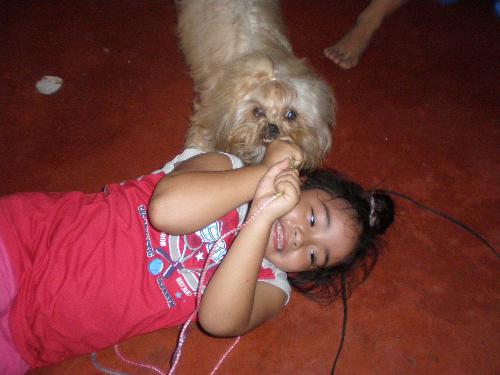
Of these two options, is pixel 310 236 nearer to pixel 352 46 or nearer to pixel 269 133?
pixel 269 133

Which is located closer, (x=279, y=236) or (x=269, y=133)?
(x=279, y=236)

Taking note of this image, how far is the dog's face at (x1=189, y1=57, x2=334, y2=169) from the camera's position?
1.57 metres

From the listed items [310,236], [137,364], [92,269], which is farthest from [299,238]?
[137,364]

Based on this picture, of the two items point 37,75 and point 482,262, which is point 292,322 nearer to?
point 482,262

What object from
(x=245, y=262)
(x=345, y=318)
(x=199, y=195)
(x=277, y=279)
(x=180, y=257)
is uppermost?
(x=199, y=195)

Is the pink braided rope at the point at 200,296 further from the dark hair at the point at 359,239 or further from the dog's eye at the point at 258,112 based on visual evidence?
the dog's eye at the point at 258,112

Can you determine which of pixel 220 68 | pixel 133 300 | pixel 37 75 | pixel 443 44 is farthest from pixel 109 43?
pixel 443 44

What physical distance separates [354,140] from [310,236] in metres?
0.96

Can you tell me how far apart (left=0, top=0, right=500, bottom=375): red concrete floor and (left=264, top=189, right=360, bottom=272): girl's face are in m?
0.39

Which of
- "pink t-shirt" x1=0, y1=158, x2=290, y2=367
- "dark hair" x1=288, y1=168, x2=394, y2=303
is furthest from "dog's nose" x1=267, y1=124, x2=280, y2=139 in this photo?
"pink t-shirt" x1=0, y1=158, x2=290, y2=367

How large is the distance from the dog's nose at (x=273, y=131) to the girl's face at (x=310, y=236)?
0.36 m

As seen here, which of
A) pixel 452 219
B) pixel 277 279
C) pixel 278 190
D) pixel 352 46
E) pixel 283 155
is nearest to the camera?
pixel 278 190

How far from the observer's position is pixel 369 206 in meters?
1.42

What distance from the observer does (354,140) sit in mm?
2008
